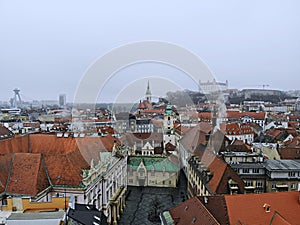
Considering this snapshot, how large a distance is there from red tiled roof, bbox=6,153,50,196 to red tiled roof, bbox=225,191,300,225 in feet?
52.7

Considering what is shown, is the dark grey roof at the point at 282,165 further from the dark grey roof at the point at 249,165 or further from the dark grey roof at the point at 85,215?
the dark grey roof at the point at 85,215

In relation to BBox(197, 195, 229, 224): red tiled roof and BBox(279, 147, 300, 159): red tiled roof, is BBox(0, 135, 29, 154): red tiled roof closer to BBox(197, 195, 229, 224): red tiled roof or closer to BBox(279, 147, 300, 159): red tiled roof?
BBox(197, 195, 229, 224): red tiled roof

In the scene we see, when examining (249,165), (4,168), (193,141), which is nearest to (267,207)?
(249,165)

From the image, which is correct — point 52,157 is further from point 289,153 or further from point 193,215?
point 289,153

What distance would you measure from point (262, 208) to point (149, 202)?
22.5 m

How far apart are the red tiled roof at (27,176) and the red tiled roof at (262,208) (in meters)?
16.1

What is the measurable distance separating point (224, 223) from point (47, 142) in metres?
21.9

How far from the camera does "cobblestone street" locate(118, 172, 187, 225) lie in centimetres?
3594

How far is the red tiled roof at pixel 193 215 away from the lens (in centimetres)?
2066

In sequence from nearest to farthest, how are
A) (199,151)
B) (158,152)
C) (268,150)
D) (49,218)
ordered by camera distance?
(49,218)
(199,151)
(268,150)
(158,152)

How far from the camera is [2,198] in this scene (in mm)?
25094

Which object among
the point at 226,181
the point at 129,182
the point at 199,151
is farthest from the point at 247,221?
the point at 129,182

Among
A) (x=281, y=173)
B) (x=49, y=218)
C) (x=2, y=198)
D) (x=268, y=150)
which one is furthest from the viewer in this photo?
(x=268, y=150)

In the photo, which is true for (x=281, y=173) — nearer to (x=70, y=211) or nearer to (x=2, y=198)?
(x=70, y=211)
